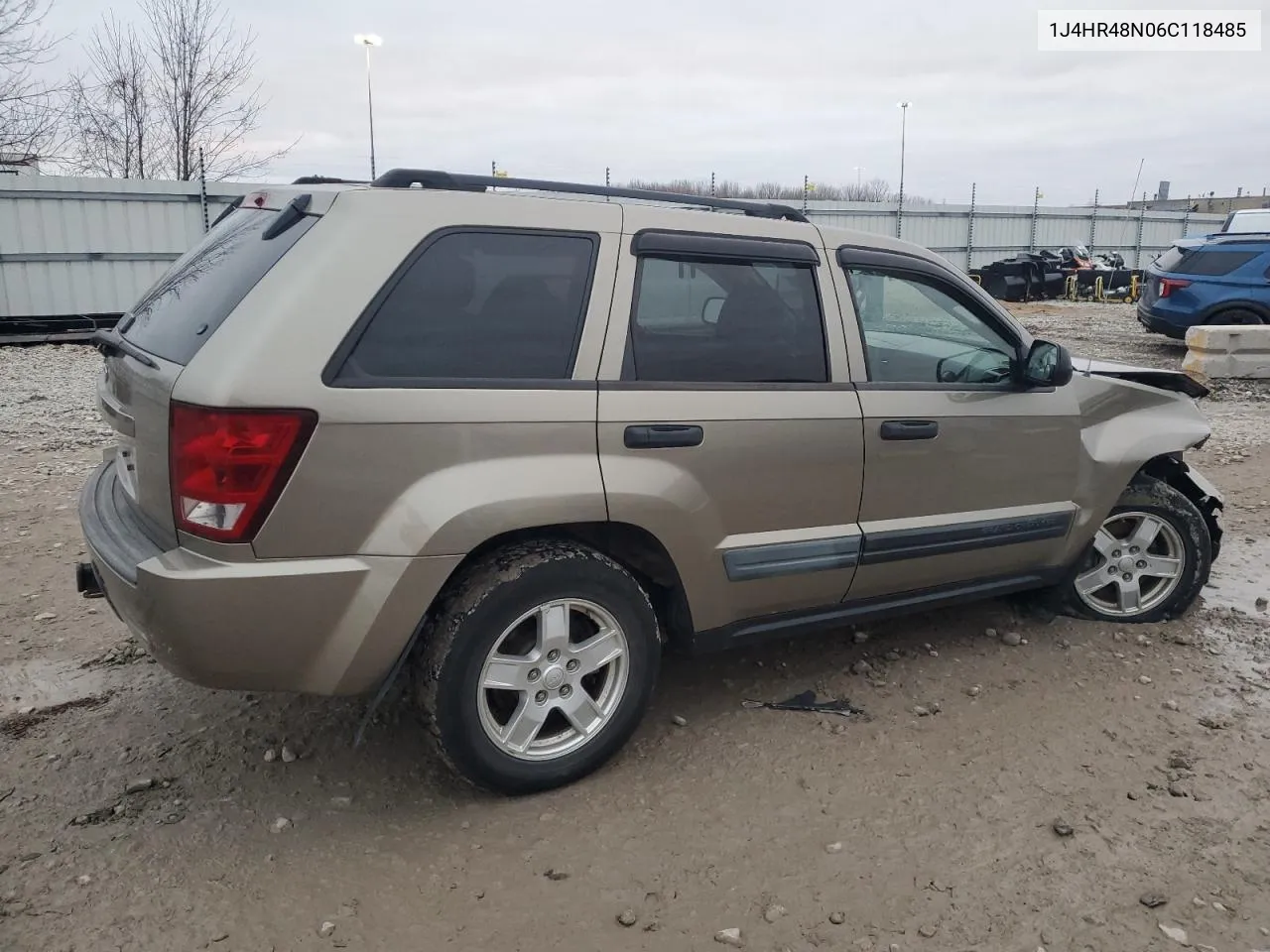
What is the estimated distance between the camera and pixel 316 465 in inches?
102

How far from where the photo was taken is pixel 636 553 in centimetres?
328

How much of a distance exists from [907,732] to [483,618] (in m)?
1.70

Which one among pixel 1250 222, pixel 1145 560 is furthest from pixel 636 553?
pixel 1250 222

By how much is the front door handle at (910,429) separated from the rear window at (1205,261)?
1213 cm

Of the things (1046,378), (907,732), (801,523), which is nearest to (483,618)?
(801,523)

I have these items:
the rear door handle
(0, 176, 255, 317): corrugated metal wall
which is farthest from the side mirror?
(0, 176, 255, 317): corrugated metal wall

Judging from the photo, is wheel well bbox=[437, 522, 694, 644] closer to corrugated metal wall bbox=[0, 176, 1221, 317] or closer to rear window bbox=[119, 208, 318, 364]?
rear window bbox=[119, 208, 318, 364]

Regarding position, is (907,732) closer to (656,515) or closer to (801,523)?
(801,523)

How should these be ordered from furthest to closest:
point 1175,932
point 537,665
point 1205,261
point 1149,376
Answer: point 1205,261 < point 1149,376 < point 537,665 < point 1175,932

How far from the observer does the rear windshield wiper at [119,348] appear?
2.84 meters

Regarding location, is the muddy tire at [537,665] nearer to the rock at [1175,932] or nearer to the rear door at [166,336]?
the rear door at [166,336]

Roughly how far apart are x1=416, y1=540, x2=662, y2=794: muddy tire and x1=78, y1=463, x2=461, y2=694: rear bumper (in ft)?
0.49

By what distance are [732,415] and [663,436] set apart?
29 cm

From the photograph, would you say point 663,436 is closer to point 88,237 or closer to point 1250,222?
point 88,237
